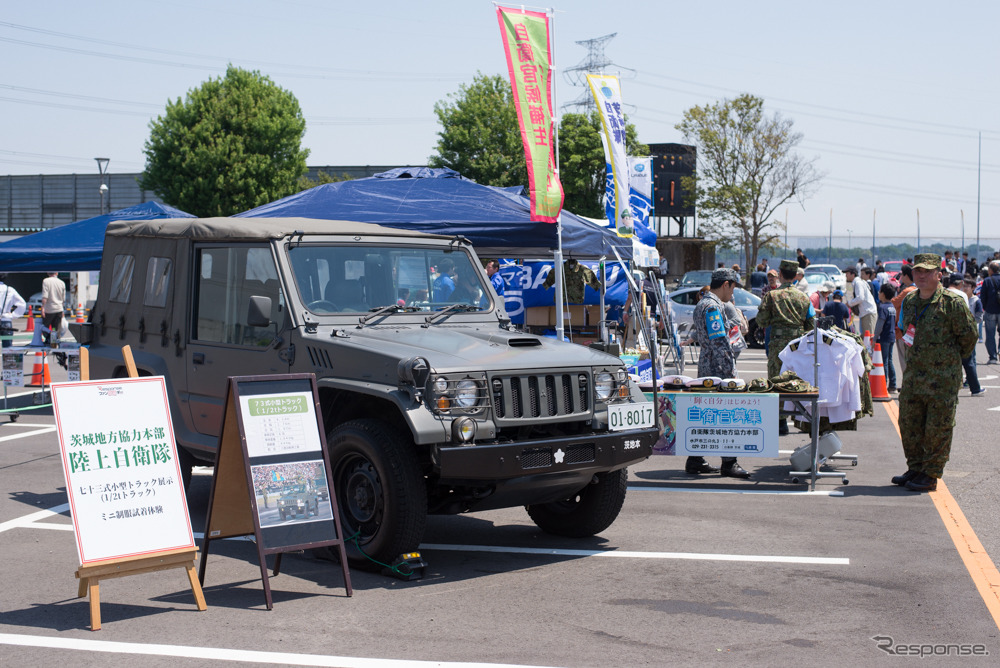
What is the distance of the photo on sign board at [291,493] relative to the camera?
18.3 feet

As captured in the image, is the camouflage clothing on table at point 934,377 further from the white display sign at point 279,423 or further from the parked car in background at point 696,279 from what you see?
the parked car in background at point 696,279

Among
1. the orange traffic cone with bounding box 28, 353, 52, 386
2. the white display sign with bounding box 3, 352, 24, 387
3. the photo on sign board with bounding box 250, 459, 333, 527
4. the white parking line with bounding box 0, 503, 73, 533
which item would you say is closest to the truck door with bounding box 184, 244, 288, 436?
the photo on sign board with bounding box 250, 459, 333, 527

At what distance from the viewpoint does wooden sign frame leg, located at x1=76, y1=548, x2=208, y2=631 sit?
504 centimetres

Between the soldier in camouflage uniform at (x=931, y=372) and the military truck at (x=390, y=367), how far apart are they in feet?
10.2

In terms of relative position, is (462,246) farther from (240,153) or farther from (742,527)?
(240,153)

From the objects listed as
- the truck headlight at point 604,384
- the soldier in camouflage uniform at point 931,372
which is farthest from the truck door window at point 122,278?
the soldier in camouflage uniform at point 931,372

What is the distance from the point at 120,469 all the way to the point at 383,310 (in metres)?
2.23

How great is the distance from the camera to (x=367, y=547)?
6.09 metres

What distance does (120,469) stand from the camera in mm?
5355

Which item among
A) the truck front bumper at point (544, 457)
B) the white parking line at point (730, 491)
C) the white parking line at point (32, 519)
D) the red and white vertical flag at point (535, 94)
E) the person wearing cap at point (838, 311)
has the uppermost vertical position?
the red and white vertical flag at point (535, 94)

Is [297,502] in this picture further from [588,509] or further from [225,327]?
[588,509]

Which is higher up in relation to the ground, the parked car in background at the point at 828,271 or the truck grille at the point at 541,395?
the parked car in background at the point at 828,271

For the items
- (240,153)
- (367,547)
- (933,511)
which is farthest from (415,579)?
(240,153)

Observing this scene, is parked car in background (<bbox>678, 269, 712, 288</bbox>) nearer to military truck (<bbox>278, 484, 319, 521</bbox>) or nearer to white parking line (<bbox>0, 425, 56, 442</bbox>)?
white parking line (<bbox>0, 425, 56, 442</bbox>)
